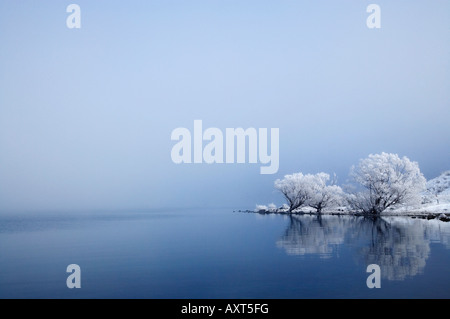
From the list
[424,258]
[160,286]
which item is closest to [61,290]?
[160,286]

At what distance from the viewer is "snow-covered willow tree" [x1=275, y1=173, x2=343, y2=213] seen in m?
66.9

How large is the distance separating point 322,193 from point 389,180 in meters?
17.7

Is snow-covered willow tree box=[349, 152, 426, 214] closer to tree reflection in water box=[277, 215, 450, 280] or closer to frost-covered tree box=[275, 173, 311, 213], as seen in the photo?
frost-covered tree box=[275, 173, 311, 213]

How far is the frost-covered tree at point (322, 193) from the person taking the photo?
219 feet

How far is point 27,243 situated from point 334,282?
2286cm

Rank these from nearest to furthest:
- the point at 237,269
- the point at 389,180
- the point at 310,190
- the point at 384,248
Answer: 1. the point at 237,269
2. the point at 384,248
3. the point at 389,180
4. the point at 310,190

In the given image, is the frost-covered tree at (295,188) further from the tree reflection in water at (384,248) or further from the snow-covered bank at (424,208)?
the tree reflection in water at (384,248)

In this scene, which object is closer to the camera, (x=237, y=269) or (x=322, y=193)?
(x=237, y=269)

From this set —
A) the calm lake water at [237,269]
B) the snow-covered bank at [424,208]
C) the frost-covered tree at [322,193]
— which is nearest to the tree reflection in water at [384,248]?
the calm lake water at [237,269]

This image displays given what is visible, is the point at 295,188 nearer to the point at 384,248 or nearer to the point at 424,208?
the point at 424,208

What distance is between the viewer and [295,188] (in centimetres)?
6825

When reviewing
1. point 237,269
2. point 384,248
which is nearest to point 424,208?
point 384,248

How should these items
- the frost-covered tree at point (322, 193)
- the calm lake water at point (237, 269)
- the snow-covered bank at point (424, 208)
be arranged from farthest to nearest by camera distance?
1. the frost-covered tree at point (322, 193)
2. the snow-covered bank at point (424, 208)
3. the calm lake water at point (237, 269)
